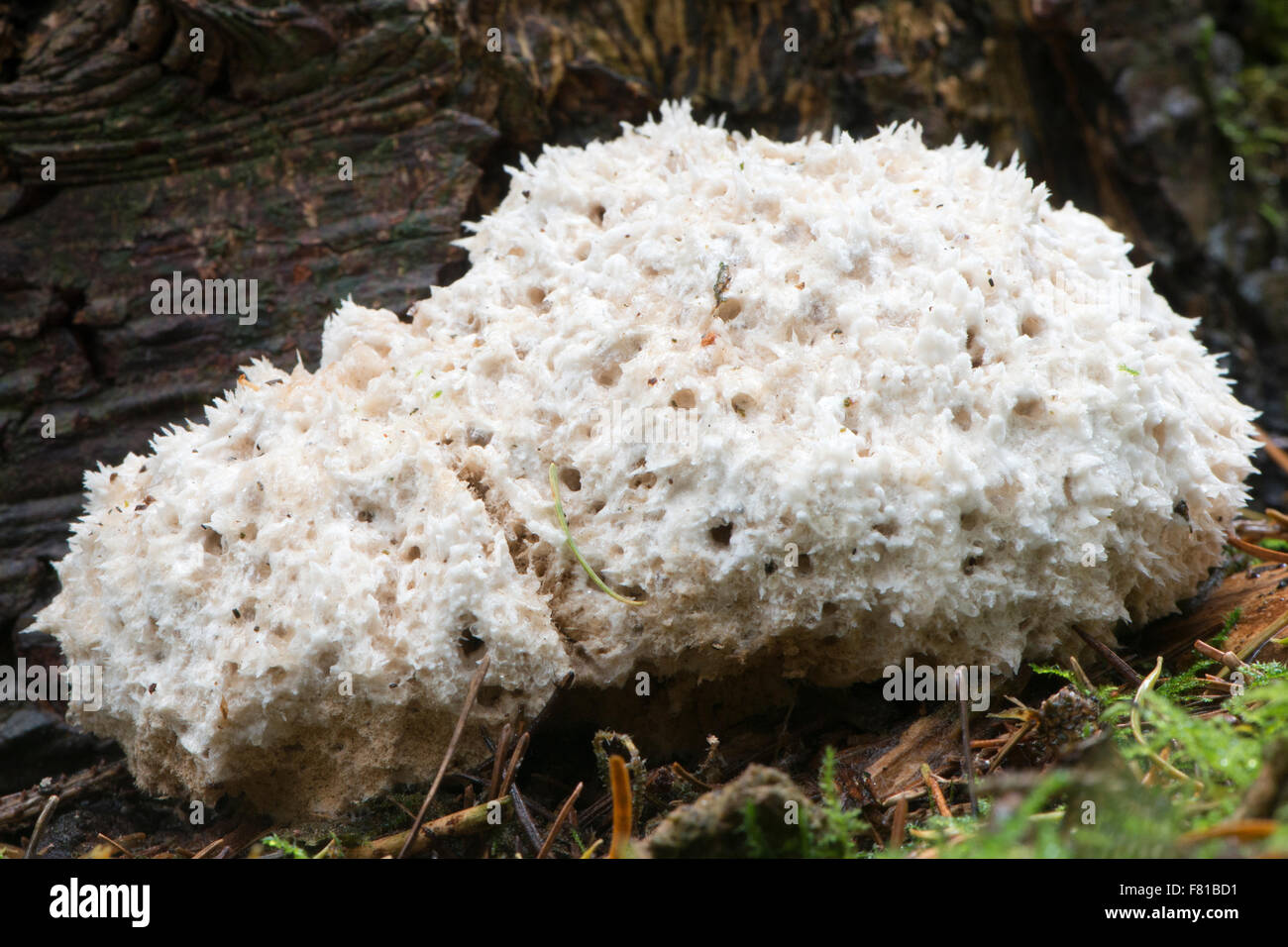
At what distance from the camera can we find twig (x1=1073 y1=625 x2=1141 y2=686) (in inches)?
117

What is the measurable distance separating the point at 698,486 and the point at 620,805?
87 cm

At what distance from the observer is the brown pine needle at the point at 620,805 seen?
2424 mm

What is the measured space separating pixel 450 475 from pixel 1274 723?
86.2 inches

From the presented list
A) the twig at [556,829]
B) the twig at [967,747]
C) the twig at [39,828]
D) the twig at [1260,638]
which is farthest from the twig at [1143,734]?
the twig at [39,828]

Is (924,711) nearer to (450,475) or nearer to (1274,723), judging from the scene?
(1274,723)

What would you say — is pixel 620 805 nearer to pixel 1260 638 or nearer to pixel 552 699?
pixel 552 699

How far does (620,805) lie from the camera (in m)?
2.47

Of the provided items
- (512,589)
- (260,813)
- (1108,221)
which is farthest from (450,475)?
(1108,221)

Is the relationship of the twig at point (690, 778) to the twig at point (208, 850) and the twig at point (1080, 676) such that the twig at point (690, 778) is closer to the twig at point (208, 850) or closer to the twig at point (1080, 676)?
the twig at point (1080, 676)

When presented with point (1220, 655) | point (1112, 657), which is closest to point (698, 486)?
point (1112, 657)

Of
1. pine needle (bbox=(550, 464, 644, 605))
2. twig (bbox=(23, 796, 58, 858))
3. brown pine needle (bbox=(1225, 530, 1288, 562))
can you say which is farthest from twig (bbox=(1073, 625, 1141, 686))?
twig (bbox=(23, 796, 58, 858))

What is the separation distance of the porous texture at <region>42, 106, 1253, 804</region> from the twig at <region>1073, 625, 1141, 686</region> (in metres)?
0.05

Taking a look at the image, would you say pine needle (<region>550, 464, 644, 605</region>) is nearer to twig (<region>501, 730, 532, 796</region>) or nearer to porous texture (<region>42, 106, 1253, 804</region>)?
porous texture (<region>42, 106, 1253, 804</region>)

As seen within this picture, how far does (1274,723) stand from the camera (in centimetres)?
226
